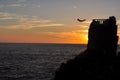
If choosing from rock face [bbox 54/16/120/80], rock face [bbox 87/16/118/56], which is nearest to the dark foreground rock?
rock face [bbox 54/16/120/80]

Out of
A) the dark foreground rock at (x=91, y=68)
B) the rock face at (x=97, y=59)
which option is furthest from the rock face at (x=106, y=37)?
the dark foreground rock at (x=91, y=68)

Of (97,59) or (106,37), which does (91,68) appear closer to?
(97,59)

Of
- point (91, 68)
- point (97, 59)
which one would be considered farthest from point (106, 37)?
point (91, 68)

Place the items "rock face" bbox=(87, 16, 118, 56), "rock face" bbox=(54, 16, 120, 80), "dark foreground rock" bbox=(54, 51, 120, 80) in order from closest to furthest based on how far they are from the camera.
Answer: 1. "dark foreground rock" bbox=(54, 51, 120, 80)
2. "rock face" bbox=(54, 16, 120, 80)
3. "rock face" bbox=(87, 16, 118, 56)

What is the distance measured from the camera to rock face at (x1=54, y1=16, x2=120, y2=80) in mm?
37903

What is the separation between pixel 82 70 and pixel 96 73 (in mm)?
1907

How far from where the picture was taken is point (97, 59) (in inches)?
1661

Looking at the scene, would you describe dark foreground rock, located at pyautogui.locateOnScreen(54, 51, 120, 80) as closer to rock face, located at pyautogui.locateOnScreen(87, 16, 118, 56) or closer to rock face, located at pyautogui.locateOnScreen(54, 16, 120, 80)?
rock face, located at pyautogui.locateOnScreen(54, 16, 120, 80)

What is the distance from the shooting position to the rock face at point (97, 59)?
124ft

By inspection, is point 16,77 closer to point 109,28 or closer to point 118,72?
point 109,28

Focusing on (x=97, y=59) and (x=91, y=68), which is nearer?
(x=91, y=68)

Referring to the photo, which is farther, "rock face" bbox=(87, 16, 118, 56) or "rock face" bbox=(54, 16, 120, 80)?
"rock face" bbox=(87, 16, 118, 56)

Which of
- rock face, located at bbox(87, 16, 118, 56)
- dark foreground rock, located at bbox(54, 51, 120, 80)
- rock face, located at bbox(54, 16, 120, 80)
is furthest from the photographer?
rock face, located at bbox(87, 16, 118, 56)

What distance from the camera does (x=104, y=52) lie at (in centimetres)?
4453
